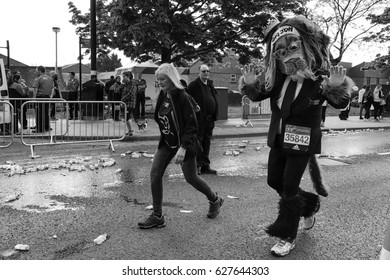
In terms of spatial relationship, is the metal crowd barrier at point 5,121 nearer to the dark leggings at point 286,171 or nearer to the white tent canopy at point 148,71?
the dark leggings at point 286,171

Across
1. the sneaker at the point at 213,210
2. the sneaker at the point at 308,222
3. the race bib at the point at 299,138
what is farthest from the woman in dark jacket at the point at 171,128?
the sneaker at the point at 308,222

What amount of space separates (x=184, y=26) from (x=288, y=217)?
1137 cm

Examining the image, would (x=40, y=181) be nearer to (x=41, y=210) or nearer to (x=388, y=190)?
(x=41, y=210)

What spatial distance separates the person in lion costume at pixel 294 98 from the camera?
10.8ft

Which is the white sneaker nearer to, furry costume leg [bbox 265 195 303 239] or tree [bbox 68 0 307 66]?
furry costume leg [bbox 265 195 303 239]

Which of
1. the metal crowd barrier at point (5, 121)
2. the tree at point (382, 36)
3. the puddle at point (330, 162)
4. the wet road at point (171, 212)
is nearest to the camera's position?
the wet road at point (171, 212)

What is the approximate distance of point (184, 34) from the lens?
47.2 ft

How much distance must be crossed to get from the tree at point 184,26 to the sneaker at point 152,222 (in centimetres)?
968

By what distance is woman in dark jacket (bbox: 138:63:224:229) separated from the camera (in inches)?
159

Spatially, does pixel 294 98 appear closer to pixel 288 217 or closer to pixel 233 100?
pixel 288 217

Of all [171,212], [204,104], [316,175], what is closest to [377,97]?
[204,104]

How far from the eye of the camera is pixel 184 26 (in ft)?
45.3

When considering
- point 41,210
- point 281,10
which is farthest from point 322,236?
point 281,10
